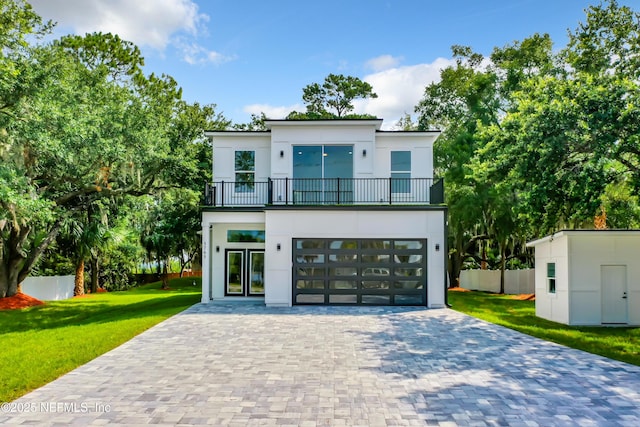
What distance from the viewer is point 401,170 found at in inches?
744

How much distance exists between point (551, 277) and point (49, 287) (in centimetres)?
2356

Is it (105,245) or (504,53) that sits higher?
(504,53)

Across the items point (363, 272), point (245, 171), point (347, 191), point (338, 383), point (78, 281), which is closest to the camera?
point (338, 383)

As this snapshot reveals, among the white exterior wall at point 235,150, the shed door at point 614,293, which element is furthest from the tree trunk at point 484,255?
the white exterior wall at point 235,150

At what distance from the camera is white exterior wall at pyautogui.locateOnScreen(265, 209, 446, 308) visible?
53.7 ft

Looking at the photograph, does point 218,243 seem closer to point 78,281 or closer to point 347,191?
point 347,191

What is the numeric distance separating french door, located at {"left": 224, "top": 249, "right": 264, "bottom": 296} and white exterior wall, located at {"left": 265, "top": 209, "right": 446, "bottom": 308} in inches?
92.3

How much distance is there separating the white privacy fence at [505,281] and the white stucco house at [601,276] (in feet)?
39.4

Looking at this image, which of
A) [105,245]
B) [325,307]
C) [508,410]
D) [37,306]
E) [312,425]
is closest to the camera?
[312,425]

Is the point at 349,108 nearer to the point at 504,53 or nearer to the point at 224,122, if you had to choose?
the point at 224,122

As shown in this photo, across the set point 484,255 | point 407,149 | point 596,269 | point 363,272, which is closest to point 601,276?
point 596,269

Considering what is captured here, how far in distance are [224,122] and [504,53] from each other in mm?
17933

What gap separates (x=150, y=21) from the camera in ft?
59.1

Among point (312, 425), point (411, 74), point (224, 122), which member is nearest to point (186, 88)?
point (224, 122)
